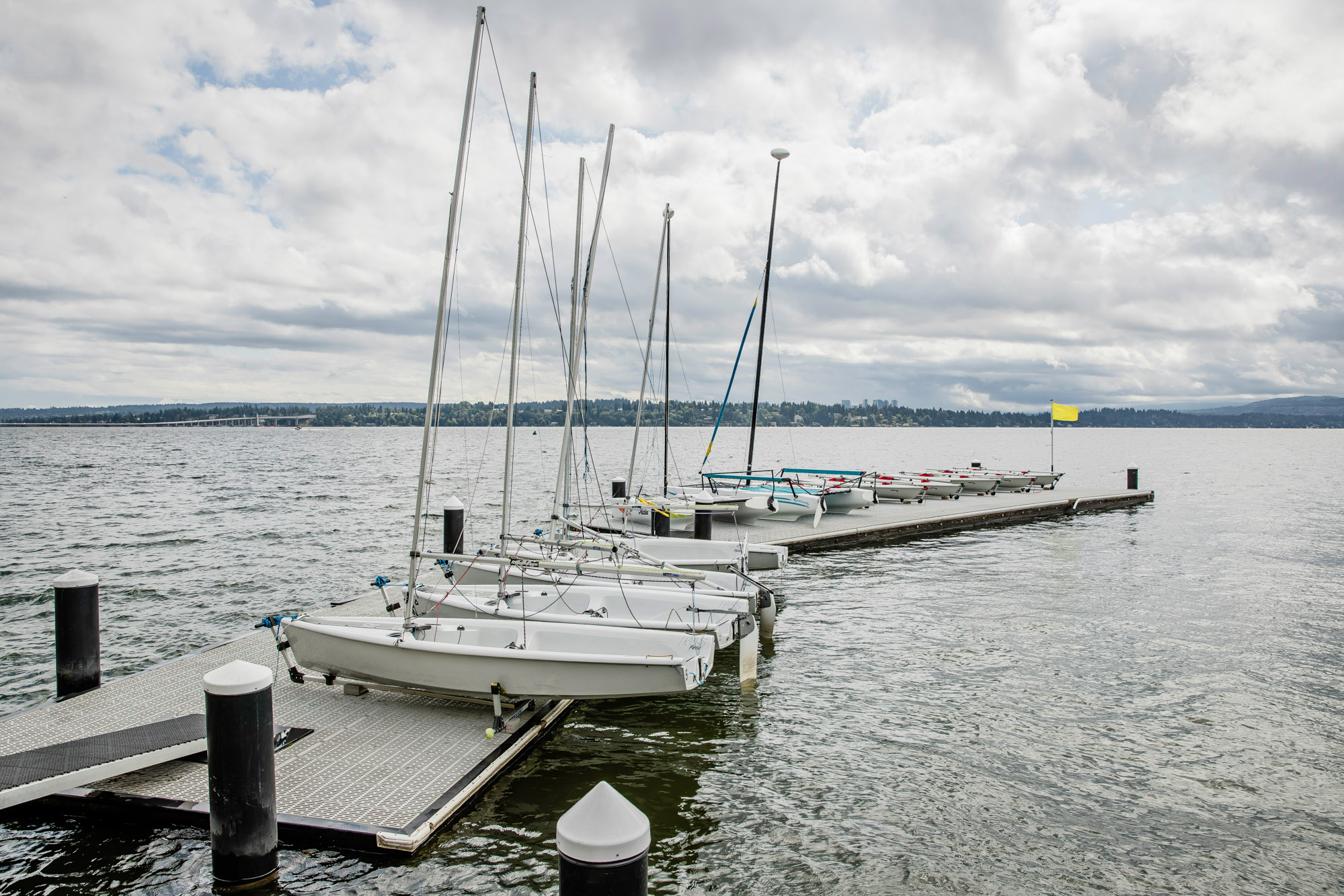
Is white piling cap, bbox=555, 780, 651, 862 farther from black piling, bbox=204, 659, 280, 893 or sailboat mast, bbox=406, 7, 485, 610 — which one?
sailboat mast, bbox=406, 7, 485, 610

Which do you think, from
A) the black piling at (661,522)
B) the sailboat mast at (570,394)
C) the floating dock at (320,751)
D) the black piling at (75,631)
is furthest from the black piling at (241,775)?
the black piling at (661,522)

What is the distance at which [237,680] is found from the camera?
545cm

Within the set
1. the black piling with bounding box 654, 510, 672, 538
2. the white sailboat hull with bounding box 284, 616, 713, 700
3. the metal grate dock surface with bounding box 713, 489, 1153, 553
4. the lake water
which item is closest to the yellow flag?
the metal grate dock surface with bounding box 713, 489, 1153, 553

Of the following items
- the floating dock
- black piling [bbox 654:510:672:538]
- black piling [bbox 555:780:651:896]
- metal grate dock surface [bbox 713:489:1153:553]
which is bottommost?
the floating dock

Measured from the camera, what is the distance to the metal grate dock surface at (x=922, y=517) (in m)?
22.4

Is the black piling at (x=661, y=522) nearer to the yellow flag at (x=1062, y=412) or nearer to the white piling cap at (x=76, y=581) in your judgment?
the white piling cap at (x=76, y=581)

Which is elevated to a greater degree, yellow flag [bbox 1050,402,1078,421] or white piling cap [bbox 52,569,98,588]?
yellow flag [bbox 1050,402,1078,421]

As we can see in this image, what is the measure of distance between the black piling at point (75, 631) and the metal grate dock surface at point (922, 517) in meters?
13.4

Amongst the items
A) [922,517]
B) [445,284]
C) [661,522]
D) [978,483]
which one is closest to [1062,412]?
[978,483]

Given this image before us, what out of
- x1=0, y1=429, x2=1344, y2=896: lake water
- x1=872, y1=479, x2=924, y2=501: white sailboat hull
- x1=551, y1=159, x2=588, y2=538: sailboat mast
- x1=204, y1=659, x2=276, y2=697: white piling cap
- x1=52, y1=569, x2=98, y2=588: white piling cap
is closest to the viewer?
x1=204, y1=659, x2=276, y2=697: white piling cap

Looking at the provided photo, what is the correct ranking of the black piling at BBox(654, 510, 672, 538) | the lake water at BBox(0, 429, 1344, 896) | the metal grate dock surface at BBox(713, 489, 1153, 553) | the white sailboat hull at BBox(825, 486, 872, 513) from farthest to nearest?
the white sailboat hull at BBox(825, 486, 872, 513), the metal grate dock surface at BBox(713, 489, 1153, 553), the black piling at BBox(654, 510, 672, 538), the lake water at BBox(0, 429, 1344, 896)

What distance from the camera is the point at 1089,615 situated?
15266 mm

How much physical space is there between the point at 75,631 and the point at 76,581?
0.60 metres

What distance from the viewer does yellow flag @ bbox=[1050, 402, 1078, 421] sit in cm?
3916
